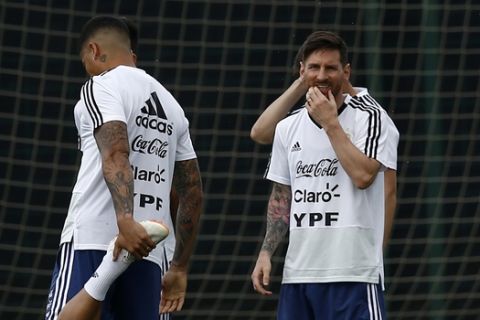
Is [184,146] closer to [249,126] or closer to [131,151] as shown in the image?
[131,151]

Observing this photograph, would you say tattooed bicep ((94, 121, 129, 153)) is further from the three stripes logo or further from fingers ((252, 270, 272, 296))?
fingers ((252, 270, 272, 296))

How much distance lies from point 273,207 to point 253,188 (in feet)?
9.42

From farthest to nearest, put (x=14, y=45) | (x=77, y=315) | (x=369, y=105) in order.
Result: (x=14, y=45)
(x=369, y=105)
(x=77, y=315)

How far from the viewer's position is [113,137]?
490cm

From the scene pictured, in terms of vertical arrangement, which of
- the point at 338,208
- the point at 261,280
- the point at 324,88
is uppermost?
the point at 324,88

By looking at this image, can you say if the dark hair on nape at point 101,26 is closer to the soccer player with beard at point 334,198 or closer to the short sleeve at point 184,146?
the short sleeve at point 184,146

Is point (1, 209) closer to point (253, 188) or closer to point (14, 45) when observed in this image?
point (14, 45)

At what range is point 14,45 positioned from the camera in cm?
831

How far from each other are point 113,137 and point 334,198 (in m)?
1.00

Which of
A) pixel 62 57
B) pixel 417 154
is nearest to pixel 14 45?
pixel 62 57

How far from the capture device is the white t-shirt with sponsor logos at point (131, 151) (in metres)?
5.04

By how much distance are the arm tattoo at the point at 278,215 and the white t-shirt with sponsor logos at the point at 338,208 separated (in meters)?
0.14

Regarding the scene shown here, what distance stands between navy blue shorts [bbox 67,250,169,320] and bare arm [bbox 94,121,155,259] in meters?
0.23

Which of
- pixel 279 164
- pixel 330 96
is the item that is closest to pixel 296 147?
pixel 279 164
